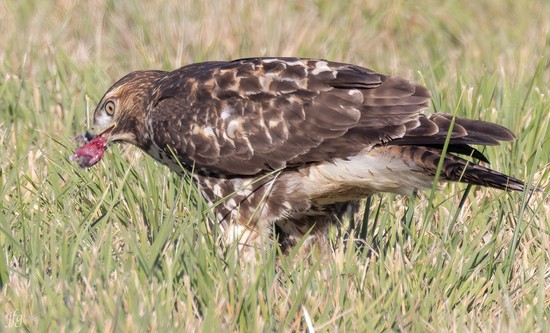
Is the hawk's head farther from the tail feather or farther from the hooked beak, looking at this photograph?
the tail feather

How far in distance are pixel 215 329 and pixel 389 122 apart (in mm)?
1727

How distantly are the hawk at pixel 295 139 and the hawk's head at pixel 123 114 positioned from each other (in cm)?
11

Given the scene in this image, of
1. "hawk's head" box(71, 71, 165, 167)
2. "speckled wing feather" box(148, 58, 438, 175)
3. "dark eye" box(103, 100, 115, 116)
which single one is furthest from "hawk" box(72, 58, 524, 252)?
"dark eye" box(103, 100, 115, 116)

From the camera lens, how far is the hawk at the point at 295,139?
216 inches

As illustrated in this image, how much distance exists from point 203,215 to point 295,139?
80 cm

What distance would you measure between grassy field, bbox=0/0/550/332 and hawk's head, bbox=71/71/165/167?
0.14 m

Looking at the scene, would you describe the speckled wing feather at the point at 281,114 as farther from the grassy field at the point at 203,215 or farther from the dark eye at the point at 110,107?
the dark eye at the point at 110,107

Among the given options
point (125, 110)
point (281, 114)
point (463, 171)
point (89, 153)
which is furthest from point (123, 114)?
point (463, 171)

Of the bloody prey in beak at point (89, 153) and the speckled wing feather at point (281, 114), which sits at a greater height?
the speckled wing feather at point (281, 114)

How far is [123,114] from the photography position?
248 inches

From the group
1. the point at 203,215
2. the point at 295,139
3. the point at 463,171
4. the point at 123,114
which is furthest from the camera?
the point at 123,114

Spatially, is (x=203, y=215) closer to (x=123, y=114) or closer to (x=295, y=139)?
(x=295, y=139)

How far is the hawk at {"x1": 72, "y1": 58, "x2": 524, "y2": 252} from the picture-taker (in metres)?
5.49

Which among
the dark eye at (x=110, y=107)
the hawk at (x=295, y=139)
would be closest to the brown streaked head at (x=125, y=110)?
the dark eye at (x=110, y=107)
